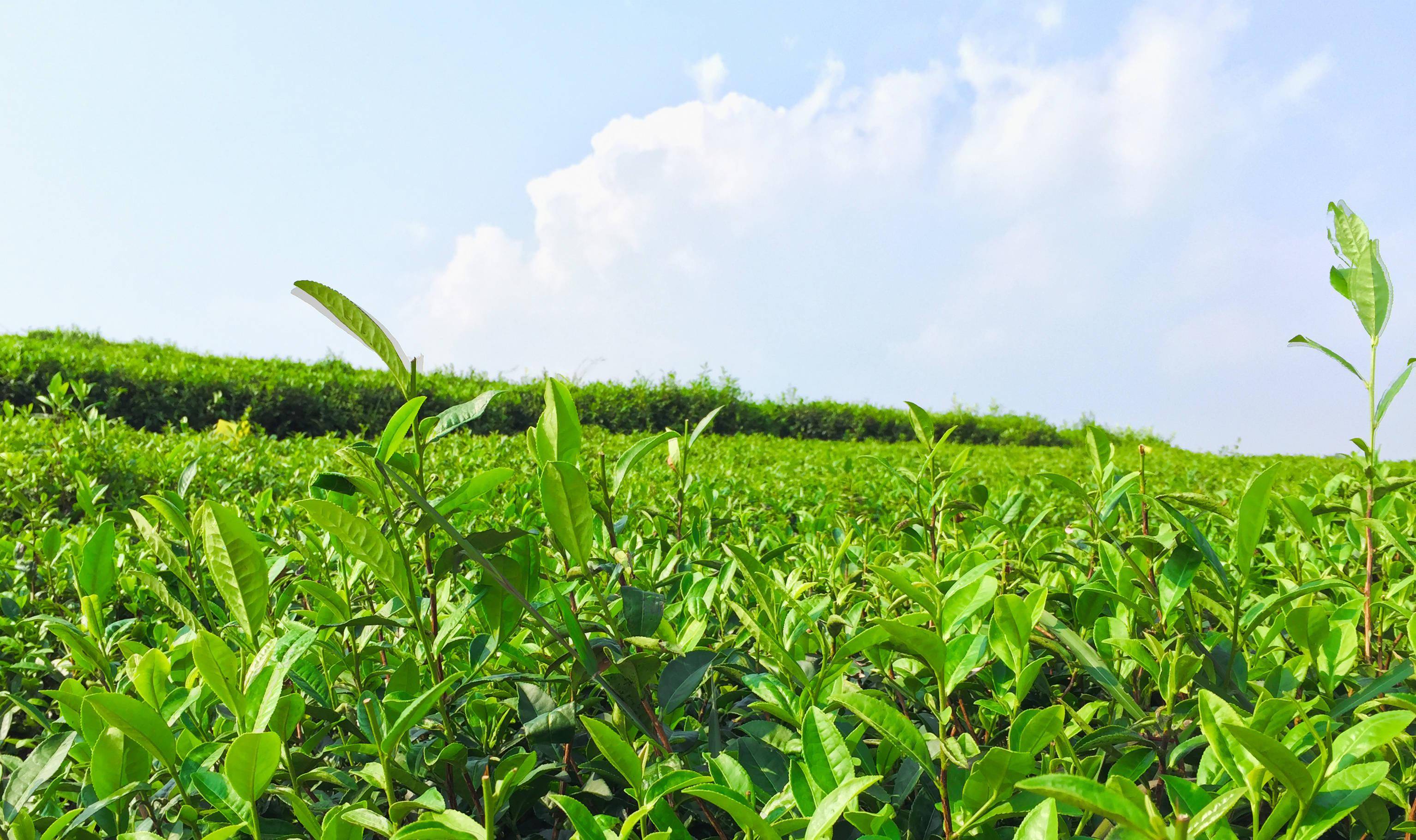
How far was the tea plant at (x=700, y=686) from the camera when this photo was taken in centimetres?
83

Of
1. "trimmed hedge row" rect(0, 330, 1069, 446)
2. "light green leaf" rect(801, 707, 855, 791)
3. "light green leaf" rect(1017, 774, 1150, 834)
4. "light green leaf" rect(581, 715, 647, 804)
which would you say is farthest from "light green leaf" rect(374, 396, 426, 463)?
"trimmed hedge row" rect(0, 330, 1069, 446)

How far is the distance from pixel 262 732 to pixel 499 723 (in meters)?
0.36

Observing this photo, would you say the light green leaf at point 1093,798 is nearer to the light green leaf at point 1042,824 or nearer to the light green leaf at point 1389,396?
the light green leaf at point 1042,824

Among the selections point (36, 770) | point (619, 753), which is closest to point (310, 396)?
point (36, 770)

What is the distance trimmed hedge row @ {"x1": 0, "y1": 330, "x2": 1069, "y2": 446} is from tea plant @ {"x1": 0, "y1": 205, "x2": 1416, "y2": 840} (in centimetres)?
800

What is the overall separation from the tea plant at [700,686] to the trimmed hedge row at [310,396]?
8002mm

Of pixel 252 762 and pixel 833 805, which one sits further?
pixel 252 762

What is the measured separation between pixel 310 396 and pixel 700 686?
11.4 meters

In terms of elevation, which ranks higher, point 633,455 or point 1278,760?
point 633,455

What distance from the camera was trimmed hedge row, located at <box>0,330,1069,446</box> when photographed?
34.1ft

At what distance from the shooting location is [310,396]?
11.2 meters

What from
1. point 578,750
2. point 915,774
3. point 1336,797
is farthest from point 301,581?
point 1336,797

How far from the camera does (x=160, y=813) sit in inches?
42.5

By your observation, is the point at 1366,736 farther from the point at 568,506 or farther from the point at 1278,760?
the point at 568,506
